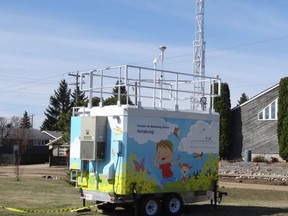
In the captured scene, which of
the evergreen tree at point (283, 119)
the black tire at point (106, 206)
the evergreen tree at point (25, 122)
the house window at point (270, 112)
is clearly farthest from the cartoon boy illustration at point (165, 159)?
the evergreen tree at point (25, 122)

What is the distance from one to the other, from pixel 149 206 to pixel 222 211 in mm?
2880

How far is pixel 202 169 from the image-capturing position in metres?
16.2

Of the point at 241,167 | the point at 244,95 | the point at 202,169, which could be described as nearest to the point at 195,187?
the point at 202,169

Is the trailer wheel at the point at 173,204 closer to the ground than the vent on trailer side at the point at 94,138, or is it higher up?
closer to the ground

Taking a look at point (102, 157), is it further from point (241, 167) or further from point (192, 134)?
point (241, 167)

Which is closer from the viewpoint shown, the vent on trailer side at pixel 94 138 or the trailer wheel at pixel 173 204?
the vent on trailer side at pixel 94 138

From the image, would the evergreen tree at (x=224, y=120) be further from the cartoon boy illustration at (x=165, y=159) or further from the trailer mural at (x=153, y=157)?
the cartoon boy illustration at (x=165, y=159)

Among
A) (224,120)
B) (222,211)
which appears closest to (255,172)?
(224,120)

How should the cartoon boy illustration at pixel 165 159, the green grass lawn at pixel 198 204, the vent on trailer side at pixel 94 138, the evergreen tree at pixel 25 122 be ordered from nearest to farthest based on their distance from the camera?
Answer: the vent on trailer side at pixel 94 138, the cartoon boy illustration at pixel 165 159, the green grass lawn at pixel 198 204, the evergreen tree at pixel 25 122

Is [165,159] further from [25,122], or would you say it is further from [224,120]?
[25,122]

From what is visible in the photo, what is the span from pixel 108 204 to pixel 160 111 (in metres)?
3.24

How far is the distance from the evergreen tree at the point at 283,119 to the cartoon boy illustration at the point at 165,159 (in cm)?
2953

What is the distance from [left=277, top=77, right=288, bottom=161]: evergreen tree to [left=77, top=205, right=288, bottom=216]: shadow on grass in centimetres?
2645

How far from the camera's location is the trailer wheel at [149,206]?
14.6m
